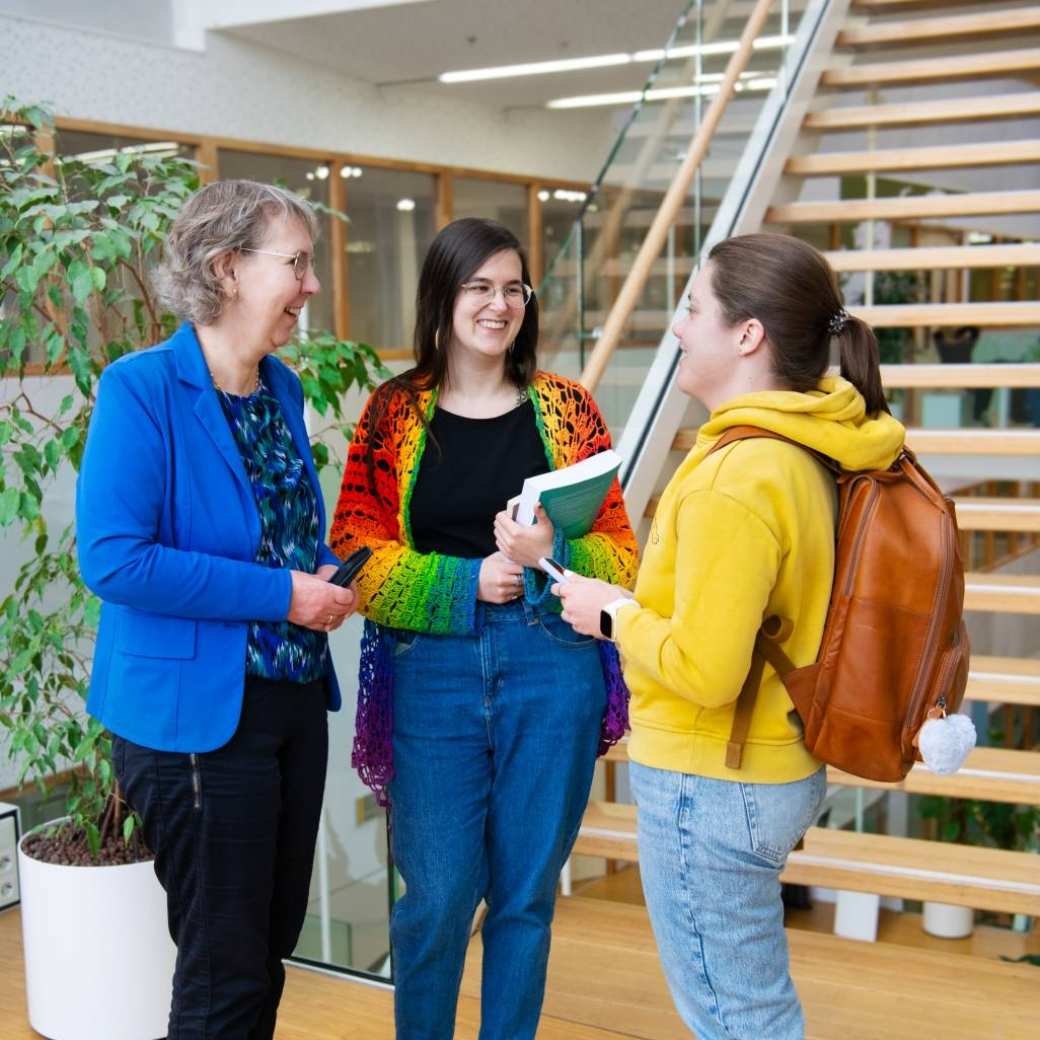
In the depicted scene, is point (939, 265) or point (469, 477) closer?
point (469, 477)

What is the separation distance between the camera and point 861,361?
1.63 meters

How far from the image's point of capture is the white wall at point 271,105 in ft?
20.1

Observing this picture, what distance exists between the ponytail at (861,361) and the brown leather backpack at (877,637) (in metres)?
0.11

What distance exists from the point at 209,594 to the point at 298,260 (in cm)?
50

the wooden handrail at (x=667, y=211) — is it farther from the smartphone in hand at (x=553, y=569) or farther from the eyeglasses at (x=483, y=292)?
the smartphone in hand at (x=553, y=569)

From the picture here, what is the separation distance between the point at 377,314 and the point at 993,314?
522cm

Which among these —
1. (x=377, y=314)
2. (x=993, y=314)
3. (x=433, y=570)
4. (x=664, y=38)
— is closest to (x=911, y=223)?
(x=664, y=38)

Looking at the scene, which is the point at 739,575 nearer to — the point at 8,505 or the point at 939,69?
the point at 8,505

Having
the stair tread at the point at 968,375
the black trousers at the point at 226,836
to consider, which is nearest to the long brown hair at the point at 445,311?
the black trousers at the point at 226,836

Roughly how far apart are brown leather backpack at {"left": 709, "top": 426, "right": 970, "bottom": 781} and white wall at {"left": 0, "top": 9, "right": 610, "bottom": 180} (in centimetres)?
518

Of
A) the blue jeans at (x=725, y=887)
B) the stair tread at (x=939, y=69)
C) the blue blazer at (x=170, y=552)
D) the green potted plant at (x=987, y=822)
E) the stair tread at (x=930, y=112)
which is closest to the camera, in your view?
the blue jeans at (x=725, y=887)

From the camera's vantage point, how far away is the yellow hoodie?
151 centimetres

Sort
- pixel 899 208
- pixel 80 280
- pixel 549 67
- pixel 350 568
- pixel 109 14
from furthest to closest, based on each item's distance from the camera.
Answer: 1. pixel 549 67
2. pixel 109 14
3. pixel 899 208
4. pixel 80 280
5. pixel 350 568

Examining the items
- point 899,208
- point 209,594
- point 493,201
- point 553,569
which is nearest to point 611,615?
point 553,569
